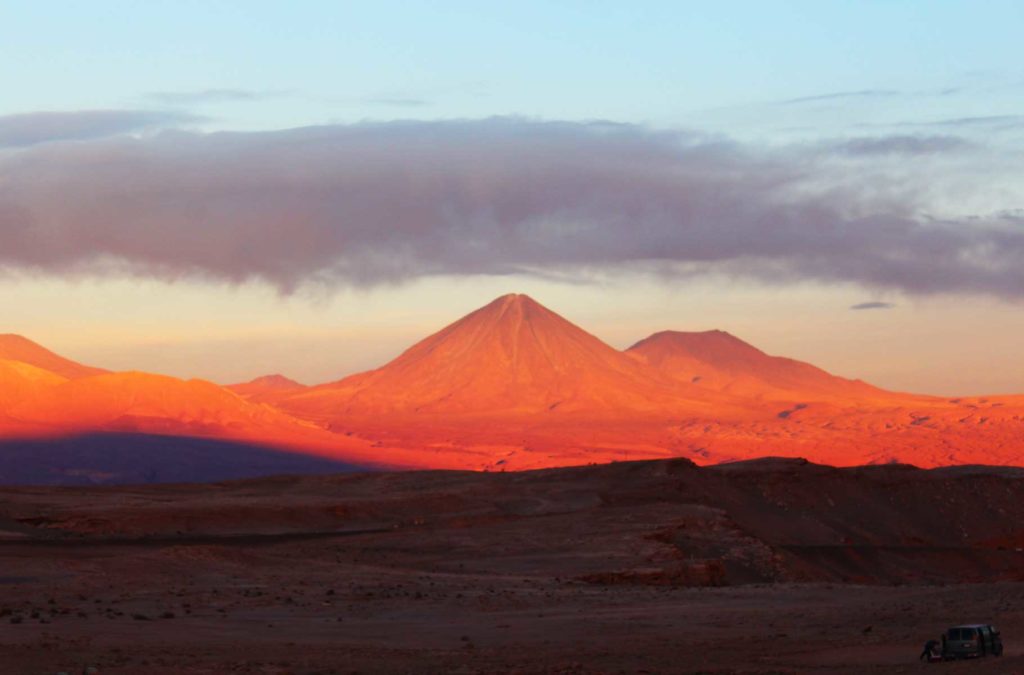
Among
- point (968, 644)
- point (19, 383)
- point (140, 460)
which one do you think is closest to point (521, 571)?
point (968, 644)

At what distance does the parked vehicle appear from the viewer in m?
26.5

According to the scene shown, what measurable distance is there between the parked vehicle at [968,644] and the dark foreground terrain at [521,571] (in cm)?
49

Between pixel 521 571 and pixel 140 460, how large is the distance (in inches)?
3845

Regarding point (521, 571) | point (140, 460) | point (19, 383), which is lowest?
point (521, 571)

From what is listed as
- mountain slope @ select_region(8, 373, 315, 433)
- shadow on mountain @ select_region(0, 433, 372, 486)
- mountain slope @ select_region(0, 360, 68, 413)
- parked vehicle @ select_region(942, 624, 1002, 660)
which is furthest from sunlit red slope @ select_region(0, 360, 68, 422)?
parked vehicle @ select_region(942, 624, 1002, 660)

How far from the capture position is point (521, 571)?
47.4 meters

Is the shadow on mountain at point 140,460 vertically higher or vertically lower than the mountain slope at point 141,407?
lower

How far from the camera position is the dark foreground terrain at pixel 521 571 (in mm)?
28312

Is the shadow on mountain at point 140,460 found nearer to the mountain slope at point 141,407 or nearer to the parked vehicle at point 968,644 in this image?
the mountain slope at point 141,407

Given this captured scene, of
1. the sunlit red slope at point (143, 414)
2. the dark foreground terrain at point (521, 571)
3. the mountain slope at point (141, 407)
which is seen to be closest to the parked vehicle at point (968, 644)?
the dark foreground terrain at point (521, 571)

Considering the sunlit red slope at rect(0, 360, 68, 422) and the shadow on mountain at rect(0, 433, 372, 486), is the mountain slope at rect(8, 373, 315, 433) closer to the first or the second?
the sunlit red slope at rect(0, 360, 68, 422)

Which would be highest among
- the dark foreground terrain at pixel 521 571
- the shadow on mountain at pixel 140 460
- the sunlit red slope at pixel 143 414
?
the sunlit red slope at pixel 143 414

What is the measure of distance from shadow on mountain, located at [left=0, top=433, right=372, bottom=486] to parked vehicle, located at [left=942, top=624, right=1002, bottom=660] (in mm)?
109770

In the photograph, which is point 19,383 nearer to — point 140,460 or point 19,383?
point 19,383
